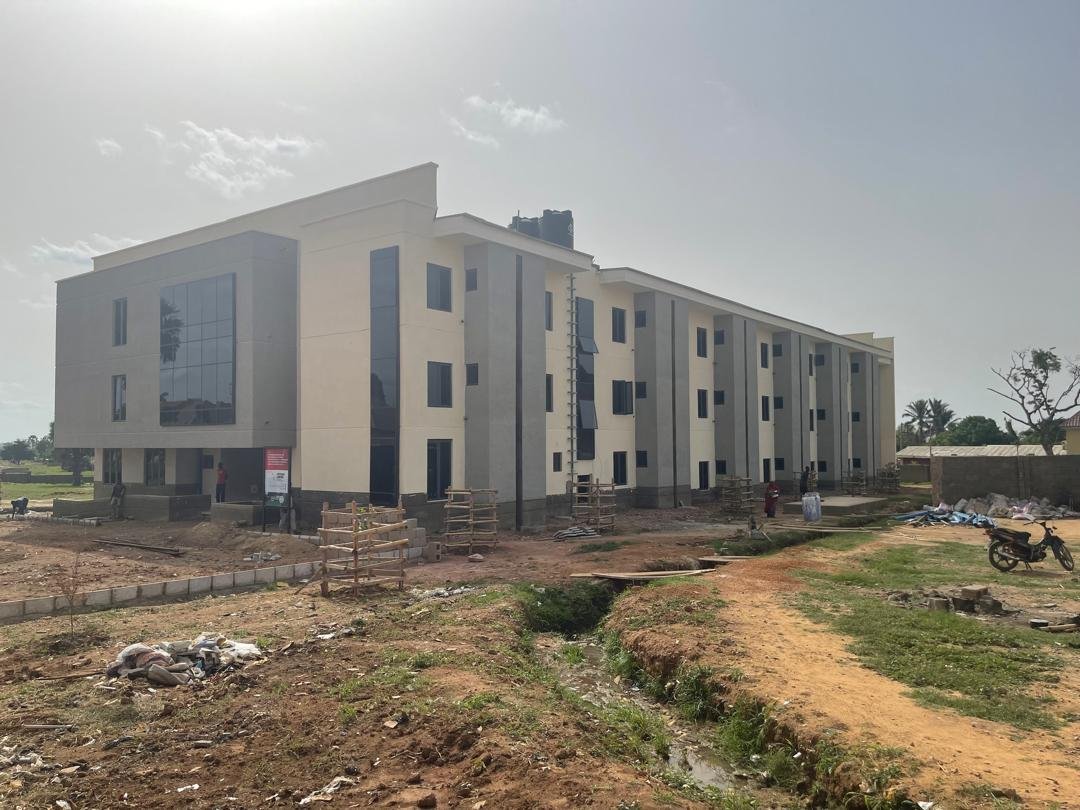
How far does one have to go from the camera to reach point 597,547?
2330 centimetres

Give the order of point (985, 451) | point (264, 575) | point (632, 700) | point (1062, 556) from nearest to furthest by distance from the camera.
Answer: point (632, 700), point (264, 575), point (1062, 556), point (985, 451)

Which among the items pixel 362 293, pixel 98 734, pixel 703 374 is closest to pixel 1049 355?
pixel 703 374

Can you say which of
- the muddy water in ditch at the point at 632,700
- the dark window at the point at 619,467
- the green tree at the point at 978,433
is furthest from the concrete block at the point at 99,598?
the green tree at the point at 978,433

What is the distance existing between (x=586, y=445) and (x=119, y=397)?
22983mm

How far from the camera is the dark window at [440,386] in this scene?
26312 millimetres

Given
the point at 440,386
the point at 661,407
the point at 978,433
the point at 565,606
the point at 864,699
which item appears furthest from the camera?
the point at 978,433

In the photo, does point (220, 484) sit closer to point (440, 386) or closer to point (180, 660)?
point (440, 386)

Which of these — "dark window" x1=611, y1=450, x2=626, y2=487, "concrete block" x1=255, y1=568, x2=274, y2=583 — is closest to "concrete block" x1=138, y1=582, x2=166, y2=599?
"concrete block" x1=255, y1=568, x2=274, y2=583

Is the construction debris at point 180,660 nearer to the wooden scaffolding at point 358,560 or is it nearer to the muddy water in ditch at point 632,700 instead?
the wooden scaffolding at point 358,560

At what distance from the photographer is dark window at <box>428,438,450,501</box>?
25.9 metres

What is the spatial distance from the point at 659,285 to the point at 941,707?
1190 inches

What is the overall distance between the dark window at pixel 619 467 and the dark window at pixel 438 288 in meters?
12.7

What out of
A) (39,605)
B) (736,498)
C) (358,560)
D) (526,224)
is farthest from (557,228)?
(39,605)

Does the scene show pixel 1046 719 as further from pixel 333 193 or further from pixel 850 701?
pixel 333 193
